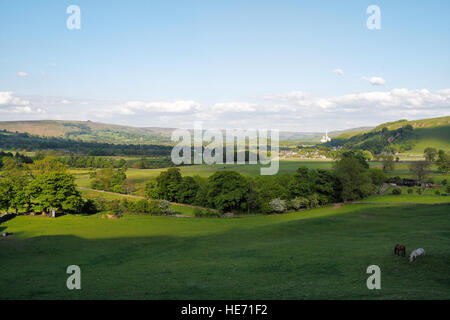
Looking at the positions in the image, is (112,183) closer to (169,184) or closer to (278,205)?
(169,184)

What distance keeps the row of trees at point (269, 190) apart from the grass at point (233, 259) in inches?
741

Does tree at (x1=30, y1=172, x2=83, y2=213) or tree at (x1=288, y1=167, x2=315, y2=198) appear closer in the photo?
tree at (x1=30, y1=172, x2=83, y2=213)

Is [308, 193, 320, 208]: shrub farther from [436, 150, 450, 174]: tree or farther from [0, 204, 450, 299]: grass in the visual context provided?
[436, 150, 450, 174]: tree

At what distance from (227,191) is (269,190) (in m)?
9.29

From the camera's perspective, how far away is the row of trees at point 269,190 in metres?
71.1

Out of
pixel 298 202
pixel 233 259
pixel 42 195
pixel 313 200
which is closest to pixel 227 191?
pixel 298 202

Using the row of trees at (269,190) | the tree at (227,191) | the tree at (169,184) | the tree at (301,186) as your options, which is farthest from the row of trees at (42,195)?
the tree at (301,186)

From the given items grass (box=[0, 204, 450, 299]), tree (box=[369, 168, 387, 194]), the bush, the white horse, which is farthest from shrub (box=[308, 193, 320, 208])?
the white horse

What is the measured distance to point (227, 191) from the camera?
239ft

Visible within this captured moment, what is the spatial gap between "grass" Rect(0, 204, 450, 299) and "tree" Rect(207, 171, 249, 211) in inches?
711

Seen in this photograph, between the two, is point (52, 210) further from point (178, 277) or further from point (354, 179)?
point (354, 179)

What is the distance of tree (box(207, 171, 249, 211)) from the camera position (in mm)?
70750

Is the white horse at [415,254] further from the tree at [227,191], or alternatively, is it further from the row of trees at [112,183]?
the row of trees at [112,183]

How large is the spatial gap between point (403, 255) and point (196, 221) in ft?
130
